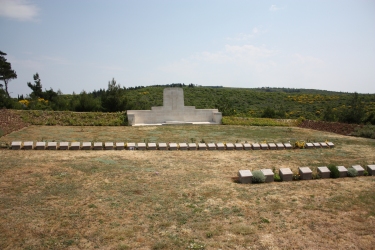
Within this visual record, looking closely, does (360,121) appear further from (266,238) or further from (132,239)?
(132,239)

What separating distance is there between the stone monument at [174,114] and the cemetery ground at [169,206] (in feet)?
37.1

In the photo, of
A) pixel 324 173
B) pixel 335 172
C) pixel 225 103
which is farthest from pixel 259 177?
pixel 225 103

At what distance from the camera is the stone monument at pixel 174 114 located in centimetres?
2136

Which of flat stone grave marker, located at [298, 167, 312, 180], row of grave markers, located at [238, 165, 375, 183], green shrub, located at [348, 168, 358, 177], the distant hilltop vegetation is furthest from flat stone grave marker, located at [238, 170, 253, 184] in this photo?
the distant hilltop vegetation

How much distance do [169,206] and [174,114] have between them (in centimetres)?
1627

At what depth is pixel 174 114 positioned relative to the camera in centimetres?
2202

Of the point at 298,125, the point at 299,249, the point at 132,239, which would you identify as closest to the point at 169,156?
the point at 132,239

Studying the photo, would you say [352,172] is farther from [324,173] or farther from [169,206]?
[169,206]

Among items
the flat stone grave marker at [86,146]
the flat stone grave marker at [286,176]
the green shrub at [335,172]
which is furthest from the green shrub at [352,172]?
the flat stone grave marker at [86,146]

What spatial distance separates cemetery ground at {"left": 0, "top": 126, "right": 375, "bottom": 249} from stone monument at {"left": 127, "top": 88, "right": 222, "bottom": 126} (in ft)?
37.1

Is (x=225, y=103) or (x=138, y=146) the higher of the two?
(x=225, y=103)

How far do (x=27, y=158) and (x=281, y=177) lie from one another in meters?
7.92

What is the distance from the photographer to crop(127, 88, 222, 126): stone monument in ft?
70.1

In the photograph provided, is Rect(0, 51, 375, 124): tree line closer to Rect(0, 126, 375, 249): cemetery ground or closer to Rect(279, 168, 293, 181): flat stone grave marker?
Rect(0, 126, 375, 249): cemetery ground
